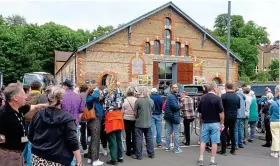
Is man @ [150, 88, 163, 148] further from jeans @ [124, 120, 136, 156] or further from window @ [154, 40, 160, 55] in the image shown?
window @ [154, 40, 160, 55]

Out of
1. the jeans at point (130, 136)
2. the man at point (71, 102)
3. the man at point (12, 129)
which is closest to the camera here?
the man at point (12, 129)

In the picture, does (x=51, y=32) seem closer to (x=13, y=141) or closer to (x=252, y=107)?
(x=252, y=107)

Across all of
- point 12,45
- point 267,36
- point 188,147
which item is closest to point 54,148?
point 188,147

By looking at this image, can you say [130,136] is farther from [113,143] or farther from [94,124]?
[94,124]

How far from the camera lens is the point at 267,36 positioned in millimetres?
68000

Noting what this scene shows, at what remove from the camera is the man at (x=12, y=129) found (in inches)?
165

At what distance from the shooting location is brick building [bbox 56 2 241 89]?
26172mm

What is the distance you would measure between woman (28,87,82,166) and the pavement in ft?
12.3

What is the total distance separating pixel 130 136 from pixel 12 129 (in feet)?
15.6

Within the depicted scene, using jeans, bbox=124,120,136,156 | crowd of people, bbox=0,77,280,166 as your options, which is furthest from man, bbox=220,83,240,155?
jeans, bbox=124,120,136,156

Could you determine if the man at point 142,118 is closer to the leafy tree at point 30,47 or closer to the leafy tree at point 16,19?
the leafy tree at point 30,47

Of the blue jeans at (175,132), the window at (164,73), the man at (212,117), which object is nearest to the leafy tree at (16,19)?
the window at (164,73)

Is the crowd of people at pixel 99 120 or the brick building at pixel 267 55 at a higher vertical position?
the brick building at pixel 267 55

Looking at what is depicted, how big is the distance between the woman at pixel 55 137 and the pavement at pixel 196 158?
3.76 metres
